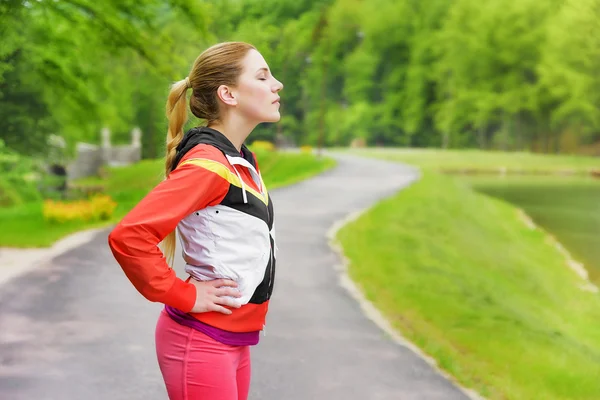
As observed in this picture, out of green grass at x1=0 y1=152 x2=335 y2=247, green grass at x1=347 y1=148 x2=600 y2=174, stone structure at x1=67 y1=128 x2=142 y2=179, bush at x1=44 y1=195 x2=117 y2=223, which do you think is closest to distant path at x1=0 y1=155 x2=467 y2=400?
green grass at x1=0 y1=152 x2=335 y2=247

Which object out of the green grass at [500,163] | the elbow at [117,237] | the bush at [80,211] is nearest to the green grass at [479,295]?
the elbow at [117,237]

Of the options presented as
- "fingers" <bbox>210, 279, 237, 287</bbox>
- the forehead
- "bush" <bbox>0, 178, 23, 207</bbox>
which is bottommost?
"bush" <bbox>0, 178, 23, 207</bbox>

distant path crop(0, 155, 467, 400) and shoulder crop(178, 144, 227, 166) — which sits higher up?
shoulder crop(178, 144, 227, 166)

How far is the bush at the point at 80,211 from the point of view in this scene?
40.2ft

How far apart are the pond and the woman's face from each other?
13.5 metres

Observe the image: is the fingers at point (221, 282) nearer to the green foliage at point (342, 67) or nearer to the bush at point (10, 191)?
the green foliage at point (342, 67)

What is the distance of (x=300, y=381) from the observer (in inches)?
202

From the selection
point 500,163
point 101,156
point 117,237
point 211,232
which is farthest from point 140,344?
point 500,163

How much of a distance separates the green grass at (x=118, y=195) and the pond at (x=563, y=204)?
7214mm

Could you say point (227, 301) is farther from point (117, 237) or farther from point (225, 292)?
point (117, 237)

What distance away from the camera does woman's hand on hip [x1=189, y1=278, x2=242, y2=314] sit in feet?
7.72

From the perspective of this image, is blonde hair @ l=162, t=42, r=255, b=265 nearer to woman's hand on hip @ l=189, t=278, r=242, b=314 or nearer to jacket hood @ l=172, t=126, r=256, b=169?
jacket hood @ l=172, t=126, r=256, b=169

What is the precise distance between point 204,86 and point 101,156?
42.6 metres

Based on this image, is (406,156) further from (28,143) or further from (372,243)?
(372,243)
